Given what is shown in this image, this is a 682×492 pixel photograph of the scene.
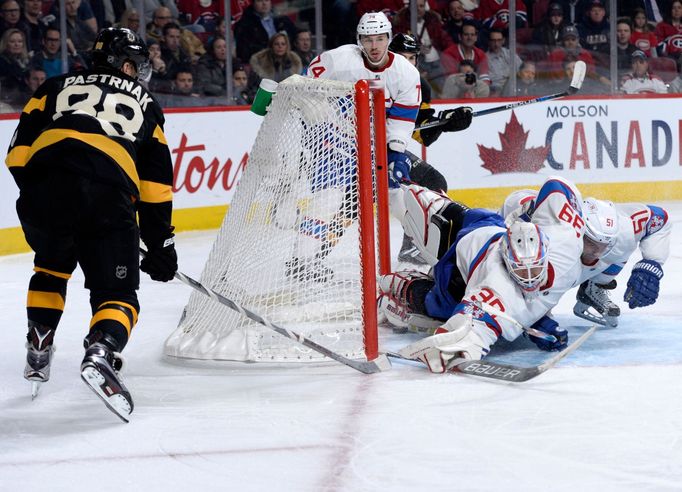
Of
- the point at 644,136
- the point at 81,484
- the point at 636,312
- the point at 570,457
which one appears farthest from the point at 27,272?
the point at 644,136

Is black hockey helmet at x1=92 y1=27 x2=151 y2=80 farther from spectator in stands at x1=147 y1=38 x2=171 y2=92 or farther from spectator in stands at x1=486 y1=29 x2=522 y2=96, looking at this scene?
spectator in stands at x1=486 y1=29 x2=522 y2=96

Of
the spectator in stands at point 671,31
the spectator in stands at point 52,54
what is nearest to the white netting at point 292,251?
the spectator in stands at point 52,54

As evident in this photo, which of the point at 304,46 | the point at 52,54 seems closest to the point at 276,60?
the point at 304,46

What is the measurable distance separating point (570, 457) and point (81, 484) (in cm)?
109

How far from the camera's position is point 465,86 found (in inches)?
314

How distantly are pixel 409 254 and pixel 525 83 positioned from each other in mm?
2790

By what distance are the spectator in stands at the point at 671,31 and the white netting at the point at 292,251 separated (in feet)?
17.6

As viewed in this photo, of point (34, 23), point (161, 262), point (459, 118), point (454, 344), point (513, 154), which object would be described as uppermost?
point (34, 23)

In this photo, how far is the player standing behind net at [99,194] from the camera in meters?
3.02

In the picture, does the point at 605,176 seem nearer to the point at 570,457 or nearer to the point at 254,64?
the point at 254,64

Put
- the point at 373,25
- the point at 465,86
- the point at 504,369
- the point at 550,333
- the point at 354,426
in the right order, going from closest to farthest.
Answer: the point at 354,426 < the point at 504,369 < the point at 550,333 < the point at 373,25 < the point at 465,86

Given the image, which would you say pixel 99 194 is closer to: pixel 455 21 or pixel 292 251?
pixel 292 251

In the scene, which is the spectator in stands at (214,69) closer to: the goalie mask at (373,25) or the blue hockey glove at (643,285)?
the goalie mask at (373,25)

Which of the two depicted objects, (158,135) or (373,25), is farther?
(373,25)
